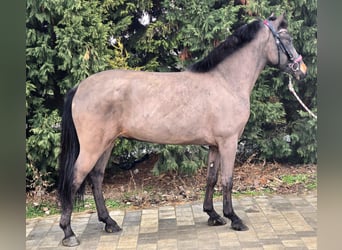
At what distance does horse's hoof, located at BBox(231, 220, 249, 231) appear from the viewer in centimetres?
346

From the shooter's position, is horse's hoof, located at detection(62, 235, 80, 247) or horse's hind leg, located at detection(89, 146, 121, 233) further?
horse's hind leg, located at detection(89, 146, 121, 233)

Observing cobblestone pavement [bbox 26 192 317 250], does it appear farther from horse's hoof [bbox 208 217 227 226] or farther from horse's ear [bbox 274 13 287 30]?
horse's ear [bbox 274 13 287 30]

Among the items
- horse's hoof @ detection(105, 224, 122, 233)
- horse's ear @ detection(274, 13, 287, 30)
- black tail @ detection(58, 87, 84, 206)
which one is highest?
horse's ear @ detection(274, 13, 287, 30)

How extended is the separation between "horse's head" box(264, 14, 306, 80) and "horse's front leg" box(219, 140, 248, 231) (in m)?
0.78

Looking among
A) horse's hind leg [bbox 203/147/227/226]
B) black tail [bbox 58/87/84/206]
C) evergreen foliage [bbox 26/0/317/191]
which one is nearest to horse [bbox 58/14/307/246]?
black tail [bbox 58/87/84/206]

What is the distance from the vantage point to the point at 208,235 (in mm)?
3393

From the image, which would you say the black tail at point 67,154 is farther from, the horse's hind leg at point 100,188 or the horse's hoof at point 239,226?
the horse's hoof at point 239,226

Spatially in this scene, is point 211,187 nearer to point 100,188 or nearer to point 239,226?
point 239,226

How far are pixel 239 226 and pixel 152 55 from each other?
6.16 ft

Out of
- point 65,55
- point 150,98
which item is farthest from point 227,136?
point 65,55

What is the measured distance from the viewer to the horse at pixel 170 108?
3.27 m

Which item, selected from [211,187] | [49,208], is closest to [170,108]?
[211,187]
